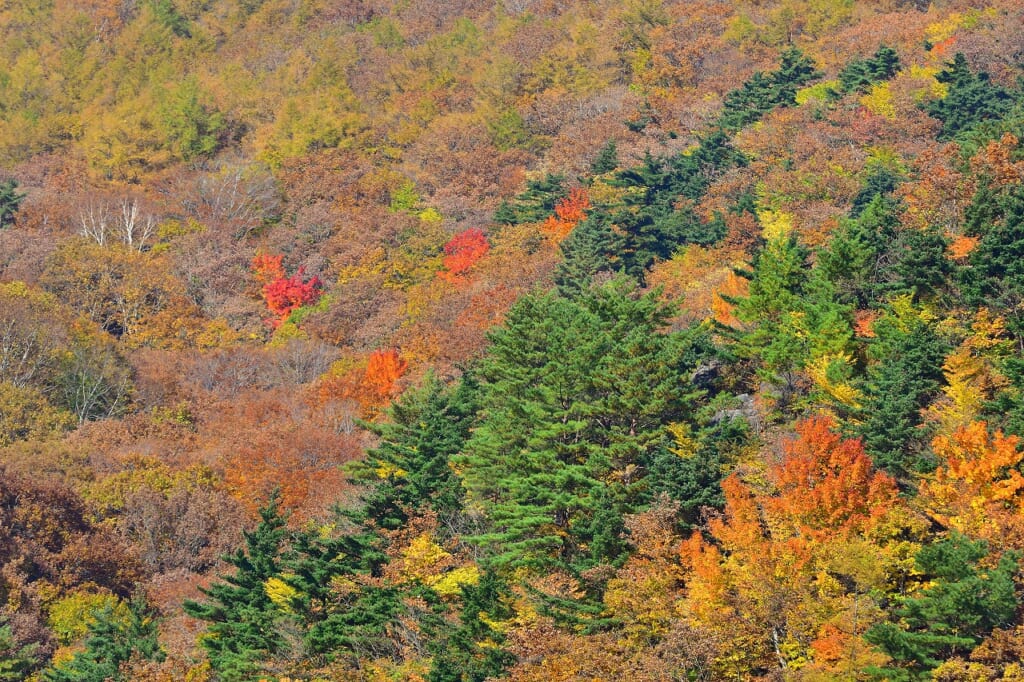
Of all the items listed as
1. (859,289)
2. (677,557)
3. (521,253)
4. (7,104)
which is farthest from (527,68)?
(677,557)

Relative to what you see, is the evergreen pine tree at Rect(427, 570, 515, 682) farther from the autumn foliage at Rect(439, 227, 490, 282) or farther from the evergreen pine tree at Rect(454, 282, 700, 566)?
the autumn foliage at Rect(439, 227, 490, 282)

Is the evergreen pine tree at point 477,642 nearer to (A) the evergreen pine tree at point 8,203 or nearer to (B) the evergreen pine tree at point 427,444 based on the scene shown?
(B) the evergreen pine tree at point 427,444

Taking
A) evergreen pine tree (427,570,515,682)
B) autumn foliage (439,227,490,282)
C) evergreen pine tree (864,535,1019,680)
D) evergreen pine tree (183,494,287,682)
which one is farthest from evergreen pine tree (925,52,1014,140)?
evergreen pine tree (864,535,1019,680)

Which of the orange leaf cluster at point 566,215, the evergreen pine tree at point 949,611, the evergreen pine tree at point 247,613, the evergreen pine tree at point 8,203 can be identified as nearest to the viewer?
the evergreen pine tree at point 949,611

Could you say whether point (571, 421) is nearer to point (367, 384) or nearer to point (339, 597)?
point (339, 597)

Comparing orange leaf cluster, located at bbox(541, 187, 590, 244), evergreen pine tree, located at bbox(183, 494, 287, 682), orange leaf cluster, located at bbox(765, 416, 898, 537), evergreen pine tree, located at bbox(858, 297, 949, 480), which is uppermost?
orange leaf cluster, located at bbox(765, 416, 898, 537)

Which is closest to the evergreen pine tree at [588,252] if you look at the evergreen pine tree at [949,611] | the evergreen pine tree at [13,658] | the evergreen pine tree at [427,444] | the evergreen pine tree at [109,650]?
the evergreen pine tree at [427,444]

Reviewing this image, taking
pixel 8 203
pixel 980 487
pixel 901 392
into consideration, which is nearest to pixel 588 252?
pixel 901 392

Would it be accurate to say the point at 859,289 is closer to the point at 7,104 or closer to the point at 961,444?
the point at 961,444
